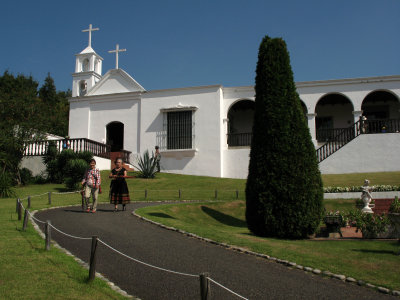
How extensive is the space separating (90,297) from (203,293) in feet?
5.30

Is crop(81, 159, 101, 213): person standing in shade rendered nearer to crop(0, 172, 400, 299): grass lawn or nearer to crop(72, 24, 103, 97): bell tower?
crop(0, 172, 400, 299): grass lawn

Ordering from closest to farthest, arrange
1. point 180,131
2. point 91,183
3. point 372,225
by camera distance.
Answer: point 372,225 → point 91,183 → point 180,131

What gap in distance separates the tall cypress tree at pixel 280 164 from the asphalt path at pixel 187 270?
238 centimetres

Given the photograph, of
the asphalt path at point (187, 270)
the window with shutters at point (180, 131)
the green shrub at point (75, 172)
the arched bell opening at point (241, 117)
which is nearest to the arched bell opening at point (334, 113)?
the arched bell opening at point (241, 117)

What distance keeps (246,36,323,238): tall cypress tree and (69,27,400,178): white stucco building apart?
11845 mm

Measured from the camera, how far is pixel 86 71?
29031mm

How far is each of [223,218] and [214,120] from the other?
12.1m

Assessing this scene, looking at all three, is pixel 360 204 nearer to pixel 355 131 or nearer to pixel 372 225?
pixel 372 225

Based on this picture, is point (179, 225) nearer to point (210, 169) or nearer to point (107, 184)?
point (107, 184)

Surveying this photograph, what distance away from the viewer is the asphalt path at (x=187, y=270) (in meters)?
4.74

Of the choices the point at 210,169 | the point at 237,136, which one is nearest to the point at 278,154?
the point at 210,169

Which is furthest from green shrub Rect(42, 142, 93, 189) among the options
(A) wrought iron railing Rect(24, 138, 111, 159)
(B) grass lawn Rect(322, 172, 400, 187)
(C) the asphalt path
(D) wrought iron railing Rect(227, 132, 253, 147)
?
(B) grass lawn Rect(322, 172, 400, 187)

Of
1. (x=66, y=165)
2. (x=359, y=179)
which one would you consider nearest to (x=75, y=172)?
(x=66, y=165)

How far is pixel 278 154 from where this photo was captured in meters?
9.30
